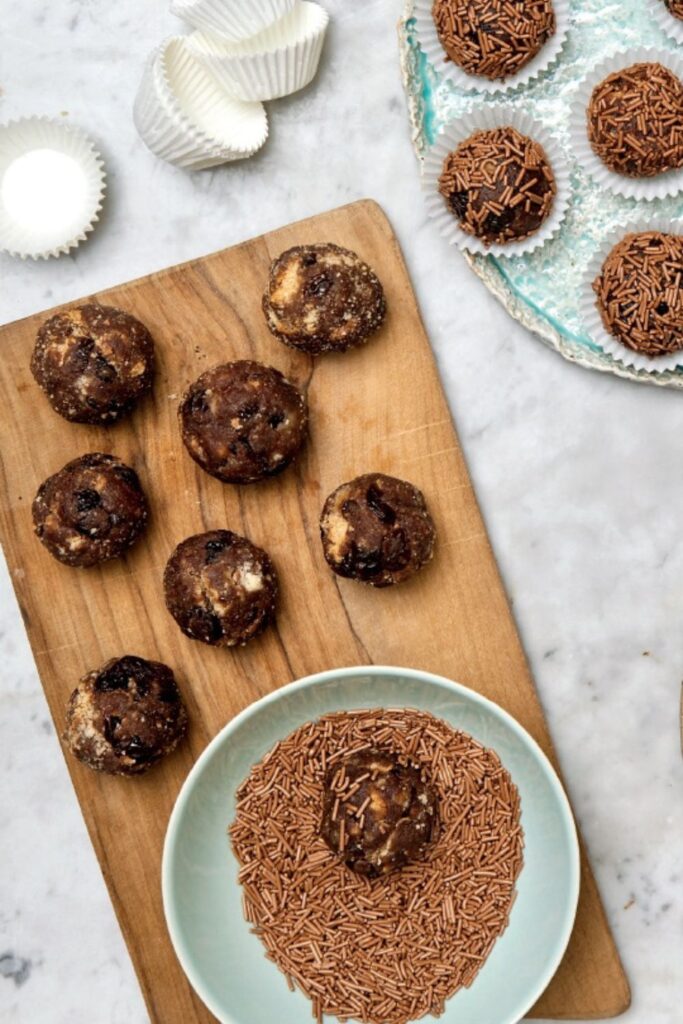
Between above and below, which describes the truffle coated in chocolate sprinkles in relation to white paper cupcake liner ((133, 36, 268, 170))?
below

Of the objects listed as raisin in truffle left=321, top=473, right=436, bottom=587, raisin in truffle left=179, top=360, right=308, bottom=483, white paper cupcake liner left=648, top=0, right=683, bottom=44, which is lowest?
raisin in truffle left=321, top=473, right=436, bottom=587

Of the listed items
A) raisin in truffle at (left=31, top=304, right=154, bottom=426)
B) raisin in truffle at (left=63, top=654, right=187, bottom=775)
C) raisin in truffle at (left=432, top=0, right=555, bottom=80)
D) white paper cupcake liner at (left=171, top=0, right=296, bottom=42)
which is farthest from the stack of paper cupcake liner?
raisin in truffle at (left=63, top=654, right=187, bottom=775)

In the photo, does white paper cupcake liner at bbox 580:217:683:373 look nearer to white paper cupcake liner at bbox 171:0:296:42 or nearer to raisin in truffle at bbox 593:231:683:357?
raisin in truffle at bbox 593:231:683:357

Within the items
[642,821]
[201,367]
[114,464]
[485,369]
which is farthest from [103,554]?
[642,821]

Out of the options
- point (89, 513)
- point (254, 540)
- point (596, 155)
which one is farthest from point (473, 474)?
point (89, 513)

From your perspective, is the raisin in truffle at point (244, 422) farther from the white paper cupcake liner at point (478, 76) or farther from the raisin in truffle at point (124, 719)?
the white paper cupcake liner at point (478, 76)

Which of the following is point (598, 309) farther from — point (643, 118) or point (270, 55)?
point (270, 55)
